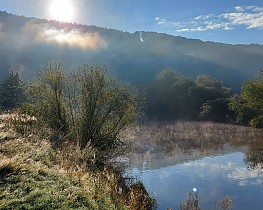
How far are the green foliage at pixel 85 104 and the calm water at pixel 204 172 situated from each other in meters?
2.79

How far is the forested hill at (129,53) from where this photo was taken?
457 ft

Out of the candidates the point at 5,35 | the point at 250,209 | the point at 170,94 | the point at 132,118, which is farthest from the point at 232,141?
the point at 5,35

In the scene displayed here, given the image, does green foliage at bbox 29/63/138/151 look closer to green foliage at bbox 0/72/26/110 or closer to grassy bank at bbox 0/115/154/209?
grassy bank at bbox 0/115/154/209

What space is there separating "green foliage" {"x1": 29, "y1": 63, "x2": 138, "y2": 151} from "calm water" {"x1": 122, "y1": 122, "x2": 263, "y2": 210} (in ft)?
9.14

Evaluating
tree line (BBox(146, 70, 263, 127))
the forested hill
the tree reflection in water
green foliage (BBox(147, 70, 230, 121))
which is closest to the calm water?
the tree reflection in water

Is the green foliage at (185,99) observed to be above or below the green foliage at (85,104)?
below

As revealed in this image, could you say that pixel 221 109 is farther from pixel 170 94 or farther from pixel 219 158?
pixel 219 158

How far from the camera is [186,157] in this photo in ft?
88.5

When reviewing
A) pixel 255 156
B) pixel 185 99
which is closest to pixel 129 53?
pixel 185 99

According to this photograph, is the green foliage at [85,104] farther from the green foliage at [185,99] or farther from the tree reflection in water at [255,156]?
the green foliage at [185,99]

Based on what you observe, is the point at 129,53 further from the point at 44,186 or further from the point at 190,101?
the point at 44,186

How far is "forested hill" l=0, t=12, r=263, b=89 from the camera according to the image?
457ft

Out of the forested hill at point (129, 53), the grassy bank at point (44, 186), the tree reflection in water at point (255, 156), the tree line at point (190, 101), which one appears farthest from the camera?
the forested hill at point (129, 53)

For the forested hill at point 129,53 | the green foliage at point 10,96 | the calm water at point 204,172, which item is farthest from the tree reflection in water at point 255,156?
the forested hill at point 129,53
